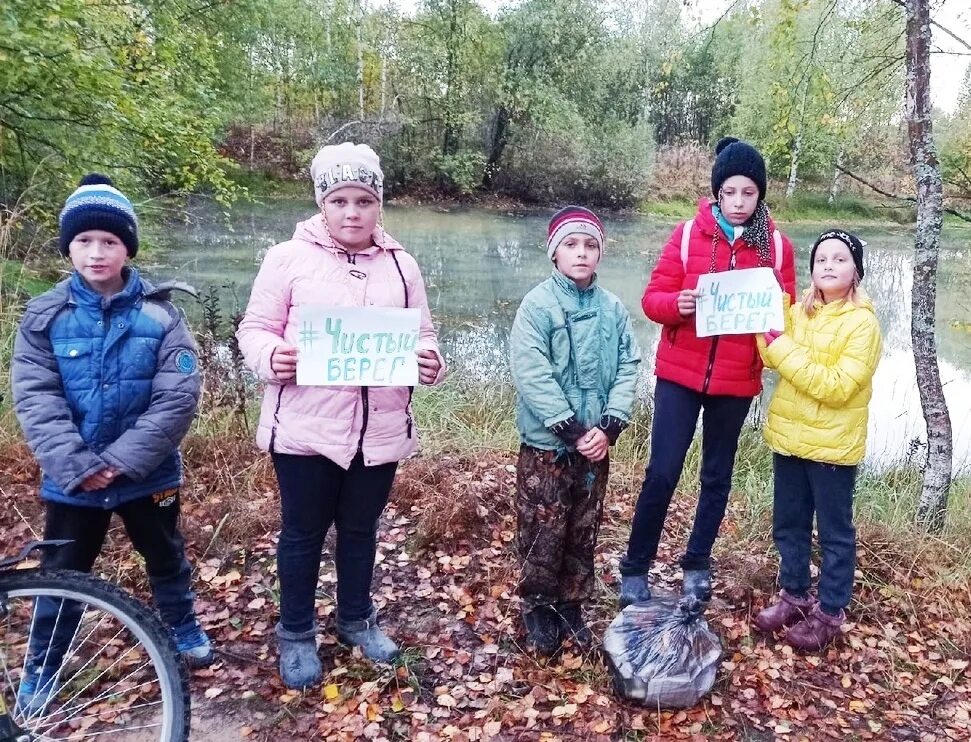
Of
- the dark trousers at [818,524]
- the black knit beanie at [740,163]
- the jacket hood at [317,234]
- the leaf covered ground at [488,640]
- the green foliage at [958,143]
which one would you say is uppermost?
the green foliage at [958,143]

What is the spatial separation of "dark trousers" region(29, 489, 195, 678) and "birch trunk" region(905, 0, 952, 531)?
4008mm

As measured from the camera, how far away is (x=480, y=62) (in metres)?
23.6

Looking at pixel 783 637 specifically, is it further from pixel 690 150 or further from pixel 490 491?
pixel 690 150

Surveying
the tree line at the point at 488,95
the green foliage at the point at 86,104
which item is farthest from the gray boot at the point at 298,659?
the tree line at the point at 488,95

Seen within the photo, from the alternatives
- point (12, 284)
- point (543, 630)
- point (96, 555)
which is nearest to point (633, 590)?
point (543, 630)

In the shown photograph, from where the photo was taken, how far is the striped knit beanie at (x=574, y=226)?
2658mm

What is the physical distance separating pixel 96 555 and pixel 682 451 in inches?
94.8

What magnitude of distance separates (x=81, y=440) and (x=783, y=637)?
10.2 feet

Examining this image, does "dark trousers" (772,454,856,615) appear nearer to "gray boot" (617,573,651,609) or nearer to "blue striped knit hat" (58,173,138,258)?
"gray boot" (617,573,651,609)

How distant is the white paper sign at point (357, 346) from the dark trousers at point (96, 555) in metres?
0.77

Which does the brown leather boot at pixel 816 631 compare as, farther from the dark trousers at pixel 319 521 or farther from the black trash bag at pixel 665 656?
the dark trousers at pixel 319 521

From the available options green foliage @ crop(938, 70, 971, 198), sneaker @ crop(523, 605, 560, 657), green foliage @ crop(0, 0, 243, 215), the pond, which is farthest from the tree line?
sneaker @ crop(523, 605, 560, 657)

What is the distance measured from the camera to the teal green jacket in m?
2.64

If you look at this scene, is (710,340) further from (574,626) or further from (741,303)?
(574,626)
